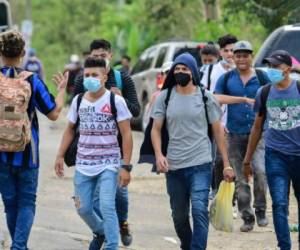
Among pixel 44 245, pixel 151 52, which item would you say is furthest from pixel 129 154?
pixel 151 52

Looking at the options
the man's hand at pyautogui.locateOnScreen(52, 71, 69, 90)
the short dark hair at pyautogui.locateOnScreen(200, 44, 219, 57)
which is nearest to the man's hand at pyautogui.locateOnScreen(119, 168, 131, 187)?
the man's hand at pyautogui.locateOnScreen(52, 71, 69, 90)

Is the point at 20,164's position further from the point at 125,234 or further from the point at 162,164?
the point at 125,234

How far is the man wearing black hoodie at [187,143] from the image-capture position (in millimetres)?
9227

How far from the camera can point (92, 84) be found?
915 centimetres

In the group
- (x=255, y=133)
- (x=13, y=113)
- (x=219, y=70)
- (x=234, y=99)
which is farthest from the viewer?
(x=219, y=70)

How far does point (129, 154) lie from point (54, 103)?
2.37ft

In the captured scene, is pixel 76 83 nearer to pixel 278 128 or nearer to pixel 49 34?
pixel 278 128

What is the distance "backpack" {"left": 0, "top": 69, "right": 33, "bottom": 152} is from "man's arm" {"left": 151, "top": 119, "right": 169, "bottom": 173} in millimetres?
1092

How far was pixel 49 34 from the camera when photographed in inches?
2857

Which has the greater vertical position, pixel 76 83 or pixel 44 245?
pixel 76 83

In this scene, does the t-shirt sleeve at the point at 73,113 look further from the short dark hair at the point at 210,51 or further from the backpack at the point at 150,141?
the short dark hair at the point at 210,51

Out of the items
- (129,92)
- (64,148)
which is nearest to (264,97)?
(129,92)

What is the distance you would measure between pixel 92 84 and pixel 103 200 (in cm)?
92

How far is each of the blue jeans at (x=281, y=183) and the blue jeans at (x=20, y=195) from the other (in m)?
1.97
